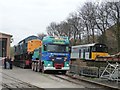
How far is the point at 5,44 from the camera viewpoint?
213 feet

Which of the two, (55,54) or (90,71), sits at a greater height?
(55,54)

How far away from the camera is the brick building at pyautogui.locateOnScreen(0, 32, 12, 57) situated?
6309cm

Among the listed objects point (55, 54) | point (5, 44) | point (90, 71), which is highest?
point (5, 44)

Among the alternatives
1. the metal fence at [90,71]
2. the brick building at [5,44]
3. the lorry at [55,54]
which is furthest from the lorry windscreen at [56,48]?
the brick building at [5,44]

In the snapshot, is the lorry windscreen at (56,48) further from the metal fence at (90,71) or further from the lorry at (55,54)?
the metal fence at (90,71)

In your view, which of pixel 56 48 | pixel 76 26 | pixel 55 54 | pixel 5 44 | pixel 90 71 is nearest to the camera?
pixel 90 71

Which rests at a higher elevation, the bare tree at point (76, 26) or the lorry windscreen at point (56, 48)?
the bare tree at point (76, 26)

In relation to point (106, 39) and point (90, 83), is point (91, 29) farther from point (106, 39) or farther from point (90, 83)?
point (90, 83)

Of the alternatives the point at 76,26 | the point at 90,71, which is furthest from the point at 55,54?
the point at 76,26

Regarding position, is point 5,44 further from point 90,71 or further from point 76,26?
point 90,71

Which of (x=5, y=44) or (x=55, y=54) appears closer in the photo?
(x=55, y=54)

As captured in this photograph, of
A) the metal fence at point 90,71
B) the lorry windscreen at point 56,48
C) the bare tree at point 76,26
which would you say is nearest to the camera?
the metal fence at point 90,71

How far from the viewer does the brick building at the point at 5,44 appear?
63.1 m

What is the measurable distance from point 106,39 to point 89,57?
25051 millimetres
